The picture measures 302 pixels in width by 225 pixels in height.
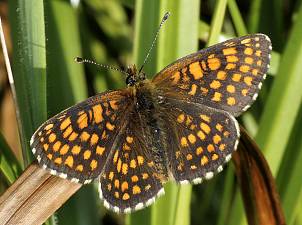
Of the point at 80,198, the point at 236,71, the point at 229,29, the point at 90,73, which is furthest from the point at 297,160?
the point at 90,73

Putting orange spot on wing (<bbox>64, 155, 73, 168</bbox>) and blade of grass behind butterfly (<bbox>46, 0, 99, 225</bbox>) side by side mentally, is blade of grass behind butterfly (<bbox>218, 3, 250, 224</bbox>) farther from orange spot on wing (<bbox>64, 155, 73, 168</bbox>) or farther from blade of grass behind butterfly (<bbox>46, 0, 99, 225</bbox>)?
orange spot on wing (<bbox>64, 155, 73, 168</bbox>)

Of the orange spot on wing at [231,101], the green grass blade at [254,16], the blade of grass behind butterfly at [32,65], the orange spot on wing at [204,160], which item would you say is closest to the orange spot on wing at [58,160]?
the blade of grass behind butterfly at [32,65]

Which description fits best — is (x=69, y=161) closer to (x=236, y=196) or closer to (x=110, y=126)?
(x=110, y=126)


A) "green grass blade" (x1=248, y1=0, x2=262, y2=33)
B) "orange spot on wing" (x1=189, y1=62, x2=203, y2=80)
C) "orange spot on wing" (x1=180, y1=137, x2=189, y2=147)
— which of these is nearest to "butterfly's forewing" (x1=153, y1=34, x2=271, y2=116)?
"orange spot on wing" (x1=189, y1=62, x2=203, y2=80)

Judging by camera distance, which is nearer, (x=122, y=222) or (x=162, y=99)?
(x=162, y=99)

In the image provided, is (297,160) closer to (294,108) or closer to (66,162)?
(294,108)

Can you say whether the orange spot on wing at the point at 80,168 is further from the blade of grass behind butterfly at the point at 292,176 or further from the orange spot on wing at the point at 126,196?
the blade of grass behind butterfly at the point at 292,176

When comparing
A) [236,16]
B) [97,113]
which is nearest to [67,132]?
[97,113]
